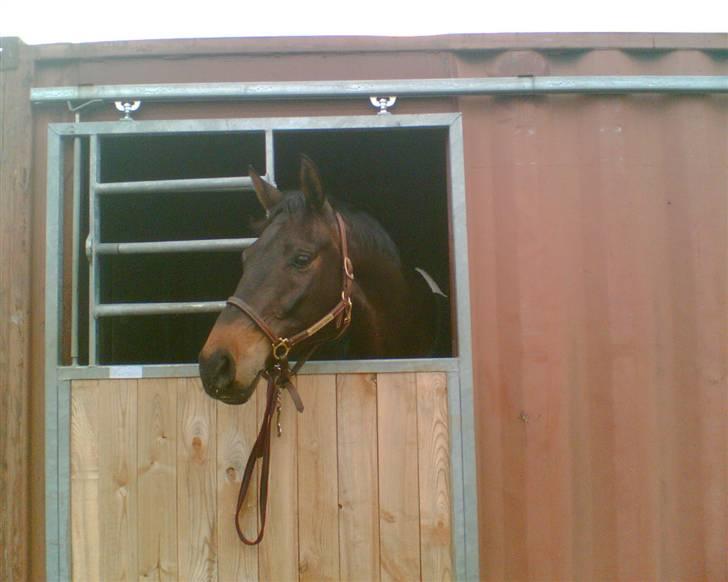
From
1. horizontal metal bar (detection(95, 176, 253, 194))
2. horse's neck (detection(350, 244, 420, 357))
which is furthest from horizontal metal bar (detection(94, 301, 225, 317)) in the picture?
horse's neck (detection(350, 244, 420, 357))

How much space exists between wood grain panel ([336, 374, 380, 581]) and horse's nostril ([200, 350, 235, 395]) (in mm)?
525

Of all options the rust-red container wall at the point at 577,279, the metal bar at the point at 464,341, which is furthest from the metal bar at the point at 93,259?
the metal bar at the point at 464,341

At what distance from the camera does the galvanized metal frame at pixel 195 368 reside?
2156 mm

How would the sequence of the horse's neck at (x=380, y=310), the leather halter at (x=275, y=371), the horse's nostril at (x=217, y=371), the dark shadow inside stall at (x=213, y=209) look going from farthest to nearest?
the dark shadow inside stall at (x=213, y=209) < the horse's neck at (x=380, y=310) < the leather halter at (x=275, y=371) < the horse's nostril at (x=217, y=371)

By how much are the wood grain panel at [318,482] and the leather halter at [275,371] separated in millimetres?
127

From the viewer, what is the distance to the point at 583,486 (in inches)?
87.7

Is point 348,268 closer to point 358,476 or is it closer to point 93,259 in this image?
point 358,476

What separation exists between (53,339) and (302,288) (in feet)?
3.62

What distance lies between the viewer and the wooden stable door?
7.11 ft

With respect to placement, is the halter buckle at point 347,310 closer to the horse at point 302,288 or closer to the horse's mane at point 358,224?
the horse at point 302,288

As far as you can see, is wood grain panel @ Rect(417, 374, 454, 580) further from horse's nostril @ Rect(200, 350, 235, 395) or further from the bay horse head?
horse's nostril @ Rect(200, 350, 235, 395)

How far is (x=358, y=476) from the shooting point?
2178 millimetres

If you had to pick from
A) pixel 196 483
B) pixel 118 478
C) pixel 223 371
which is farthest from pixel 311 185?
pixel 118 478

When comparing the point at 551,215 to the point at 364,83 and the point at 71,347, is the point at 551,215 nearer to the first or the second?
the point at 364,83
